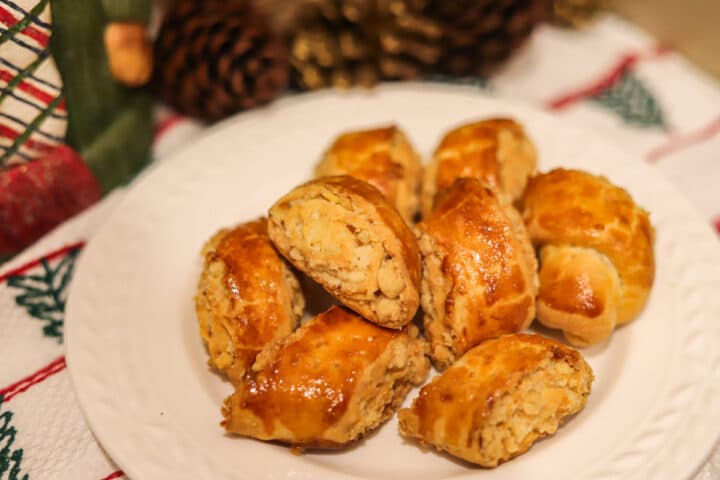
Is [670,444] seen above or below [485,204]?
below

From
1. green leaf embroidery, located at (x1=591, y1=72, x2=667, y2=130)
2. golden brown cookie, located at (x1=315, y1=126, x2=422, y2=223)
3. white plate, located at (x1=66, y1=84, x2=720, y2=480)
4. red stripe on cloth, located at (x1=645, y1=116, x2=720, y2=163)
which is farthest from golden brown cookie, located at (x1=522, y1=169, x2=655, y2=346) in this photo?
green leaf embroidery, located at (x1=591, y1=72, x2=667, y2=130)

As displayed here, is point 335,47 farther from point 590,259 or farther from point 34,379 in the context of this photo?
point 34,379

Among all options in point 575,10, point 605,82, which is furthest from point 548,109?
point 575,10

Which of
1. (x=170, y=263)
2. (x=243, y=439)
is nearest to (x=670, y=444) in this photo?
(x=243, y=439)

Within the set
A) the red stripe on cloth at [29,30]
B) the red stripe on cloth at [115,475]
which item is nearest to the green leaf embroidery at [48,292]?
the red stripe on cloth at [115,475]

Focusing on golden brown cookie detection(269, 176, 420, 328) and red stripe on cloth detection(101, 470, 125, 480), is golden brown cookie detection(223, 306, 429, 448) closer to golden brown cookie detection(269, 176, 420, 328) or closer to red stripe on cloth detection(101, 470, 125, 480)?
golden brown cookie detection(269, 176, 420, 328)

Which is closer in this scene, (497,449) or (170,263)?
(497,449)

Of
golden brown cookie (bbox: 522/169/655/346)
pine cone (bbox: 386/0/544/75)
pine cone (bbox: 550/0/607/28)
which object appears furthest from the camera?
pine cone (bbox: 550/0/607/28)

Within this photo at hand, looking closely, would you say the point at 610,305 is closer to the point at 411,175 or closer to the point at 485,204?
the point at 485,204
